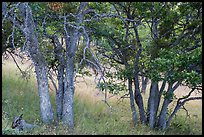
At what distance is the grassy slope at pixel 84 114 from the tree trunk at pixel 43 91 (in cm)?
32

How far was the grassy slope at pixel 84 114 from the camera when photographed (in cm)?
941

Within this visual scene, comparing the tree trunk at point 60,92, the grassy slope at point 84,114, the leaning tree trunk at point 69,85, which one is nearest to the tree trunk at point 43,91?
the grassy slope at point 84,114

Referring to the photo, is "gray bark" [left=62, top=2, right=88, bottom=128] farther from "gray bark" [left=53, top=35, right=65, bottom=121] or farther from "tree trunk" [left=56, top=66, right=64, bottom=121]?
Result: "tree trunk" [left=56, top=66, right=64, bottom=121]

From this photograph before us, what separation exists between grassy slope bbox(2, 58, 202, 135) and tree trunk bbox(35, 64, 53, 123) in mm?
317

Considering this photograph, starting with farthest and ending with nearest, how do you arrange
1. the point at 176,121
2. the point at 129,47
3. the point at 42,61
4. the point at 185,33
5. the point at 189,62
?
the point at 176,121 → the point at 129,47 → the point at 185,33 → the point at 42,61 → the point at 189,62

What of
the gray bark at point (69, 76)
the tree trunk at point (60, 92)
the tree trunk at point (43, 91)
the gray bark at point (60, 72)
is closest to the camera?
the tree trunk at point (43, 91)

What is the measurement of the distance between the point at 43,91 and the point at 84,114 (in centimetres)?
280

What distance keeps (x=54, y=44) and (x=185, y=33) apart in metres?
3.85

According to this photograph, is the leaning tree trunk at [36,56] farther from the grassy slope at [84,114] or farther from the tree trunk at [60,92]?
the tree trunk at [60,92]

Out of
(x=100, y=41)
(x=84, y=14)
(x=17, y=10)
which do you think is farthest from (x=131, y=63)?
(x=17, y=10)

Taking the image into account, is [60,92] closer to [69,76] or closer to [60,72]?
[60,72]

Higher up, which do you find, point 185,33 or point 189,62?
point 185,33

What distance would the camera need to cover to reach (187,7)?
914 cm

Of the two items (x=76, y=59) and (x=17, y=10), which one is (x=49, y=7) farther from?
(x=76, y=59)
